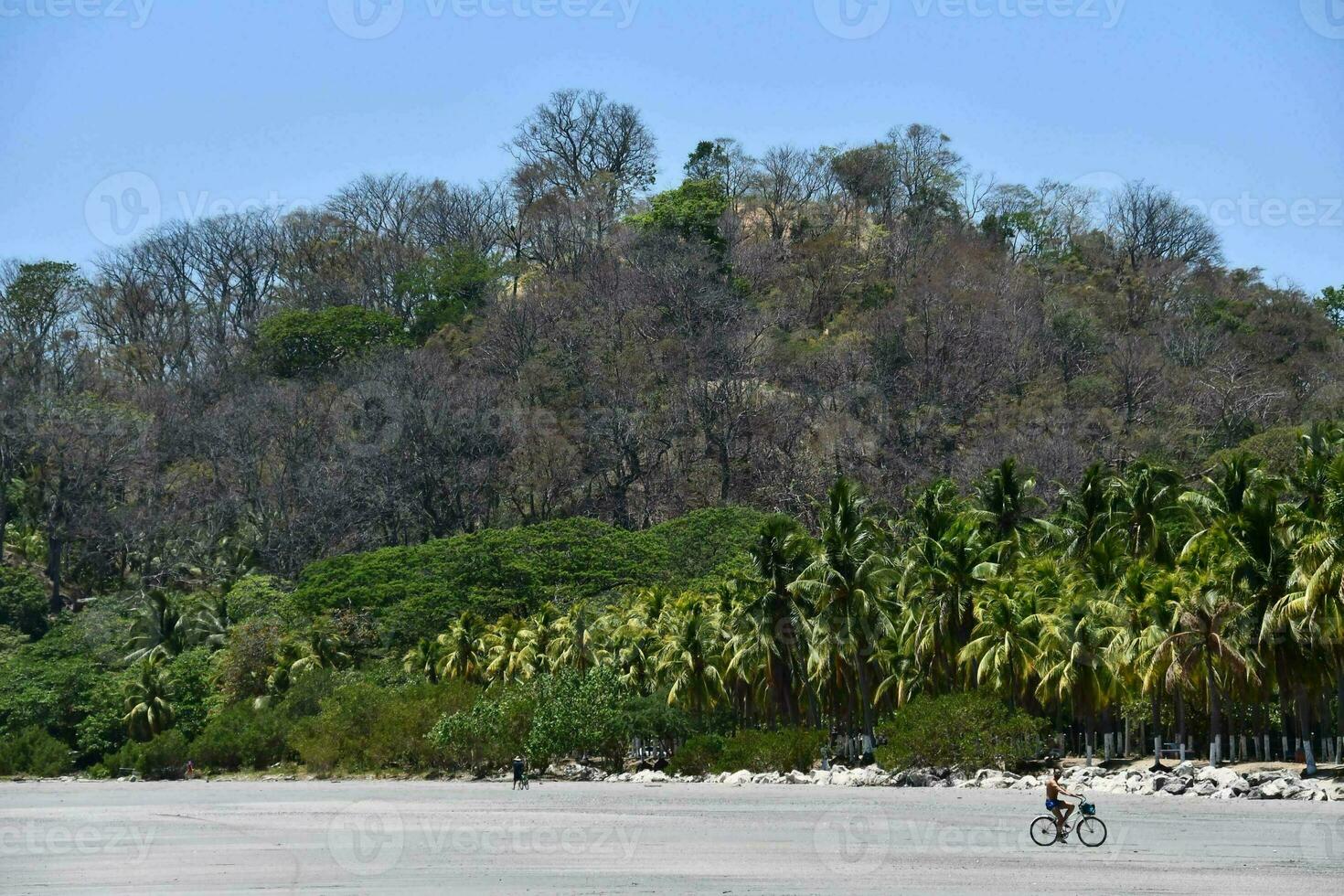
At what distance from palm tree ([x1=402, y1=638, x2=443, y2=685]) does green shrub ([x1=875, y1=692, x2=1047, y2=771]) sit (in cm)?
2934

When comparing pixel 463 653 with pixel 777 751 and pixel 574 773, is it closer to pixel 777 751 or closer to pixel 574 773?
pixel 574 773

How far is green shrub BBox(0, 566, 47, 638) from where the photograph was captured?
8694 cm

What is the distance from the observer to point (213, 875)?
1053 inches

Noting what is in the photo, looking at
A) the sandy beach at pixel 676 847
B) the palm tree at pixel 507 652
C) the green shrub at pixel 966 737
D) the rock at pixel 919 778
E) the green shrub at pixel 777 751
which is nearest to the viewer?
the sandy beach at pixel 676 847

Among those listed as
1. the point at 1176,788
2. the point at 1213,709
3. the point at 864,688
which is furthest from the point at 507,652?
the point at 1176,788

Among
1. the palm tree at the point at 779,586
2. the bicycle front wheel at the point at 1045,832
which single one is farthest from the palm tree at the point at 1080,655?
the bicycle front wheel at the point at 1045,832

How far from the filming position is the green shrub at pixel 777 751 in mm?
55625

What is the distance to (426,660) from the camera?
7456 centimetres

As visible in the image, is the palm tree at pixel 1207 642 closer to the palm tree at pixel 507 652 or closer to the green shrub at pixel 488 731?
the green shrub at pixel 488 731

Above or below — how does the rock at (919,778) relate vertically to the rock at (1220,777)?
below

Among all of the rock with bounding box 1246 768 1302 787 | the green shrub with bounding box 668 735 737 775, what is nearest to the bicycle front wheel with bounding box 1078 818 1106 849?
the rock with bounding box 1246 768 1302 787

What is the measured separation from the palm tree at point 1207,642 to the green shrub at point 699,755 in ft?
62.0

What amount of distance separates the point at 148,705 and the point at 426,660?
14.4 m

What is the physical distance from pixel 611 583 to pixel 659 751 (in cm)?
1547
